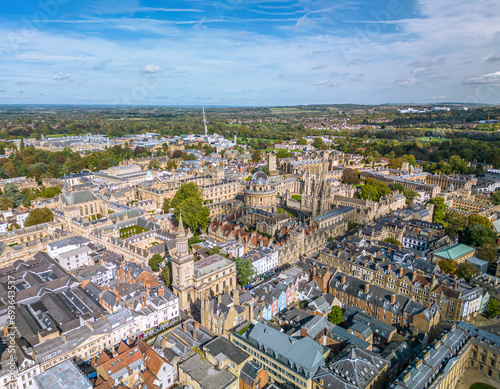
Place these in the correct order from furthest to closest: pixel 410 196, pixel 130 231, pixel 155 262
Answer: pixel 410 196
pixel 130 231
pixel 155 262

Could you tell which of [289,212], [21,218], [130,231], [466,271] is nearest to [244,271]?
[130,231]

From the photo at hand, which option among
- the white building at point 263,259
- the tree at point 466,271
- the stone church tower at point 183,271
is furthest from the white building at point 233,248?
the tree at point 466,271

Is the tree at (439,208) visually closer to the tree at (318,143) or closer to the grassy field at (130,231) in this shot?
the grassy field at (130,231)

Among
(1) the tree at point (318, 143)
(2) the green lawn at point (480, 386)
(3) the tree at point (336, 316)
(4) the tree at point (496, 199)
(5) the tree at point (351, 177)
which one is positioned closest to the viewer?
(2) the green lawn at point (480, 386)

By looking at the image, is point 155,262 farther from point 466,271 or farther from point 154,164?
point 154,164

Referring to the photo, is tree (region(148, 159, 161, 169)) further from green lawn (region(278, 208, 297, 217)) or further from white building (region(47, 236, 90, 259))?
white building (region(47, 236, 90, 259))

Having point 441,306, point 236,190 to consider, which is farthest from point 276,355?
point 236,190
